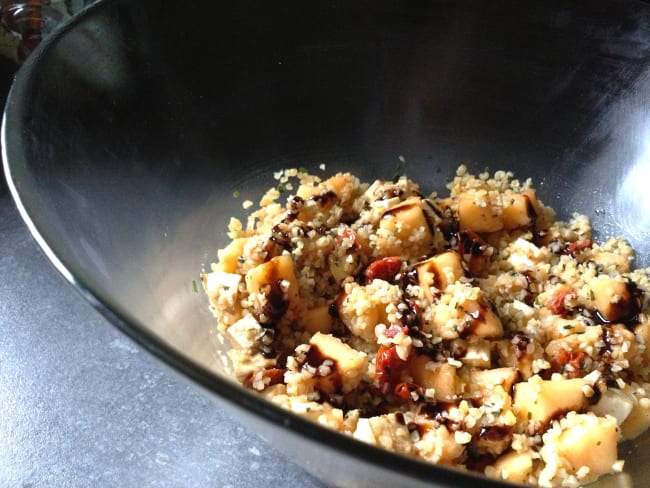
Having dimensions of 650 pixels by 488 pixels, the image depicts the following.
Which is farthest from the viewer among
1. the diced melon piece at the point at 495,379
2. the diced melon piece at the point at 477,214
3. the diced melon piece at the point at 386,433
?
the diced melon piece at the point at 477,214

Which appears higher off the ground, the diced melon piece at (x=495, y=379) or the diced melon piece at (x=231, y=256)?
the diced melon piece at (x=231, y=256)

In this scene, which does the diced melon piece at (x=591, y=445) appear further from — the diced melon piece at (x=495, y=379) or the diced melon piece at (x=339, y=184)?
the diced melon piece at (x=339, y=184)

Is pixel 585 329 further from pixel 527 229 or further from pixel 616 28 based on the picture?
pixel 616 28

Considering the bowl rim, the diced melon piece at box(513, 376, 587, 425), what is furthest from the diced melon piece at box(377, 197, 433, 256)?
the bowl rim

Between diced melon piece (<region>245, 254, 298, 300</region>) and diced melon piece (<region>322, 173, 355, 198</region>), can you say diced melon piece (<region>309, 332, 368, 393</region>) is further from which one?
diced melon piece (<region>322, 173, 355, 198</region>)

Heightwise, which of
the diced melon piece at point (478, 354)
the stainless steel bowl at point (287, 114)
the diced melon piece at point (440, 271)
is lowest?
the diced melon piece at point (478, 354)

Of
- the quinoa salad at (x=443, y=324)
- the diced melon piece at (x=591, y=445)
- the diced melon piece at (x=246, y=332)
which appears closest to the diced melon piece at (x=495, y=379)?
the quinoa salad at (x=443, y=324)

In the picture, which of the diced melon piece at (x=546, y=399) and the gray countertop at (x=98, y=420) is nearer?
the diced melon piece at (x=546, y=399)

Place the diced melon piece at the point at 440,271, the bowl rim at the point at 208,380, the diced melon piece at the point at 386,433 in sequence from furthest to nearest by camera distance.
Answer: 1. the diced melon piece at the point at 440,271
2. the diced melon piece at the point at 386,433
3. the bowl rim at the point at 208,380

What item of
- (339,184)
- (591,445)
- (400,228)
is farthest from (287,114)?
(591,445)
